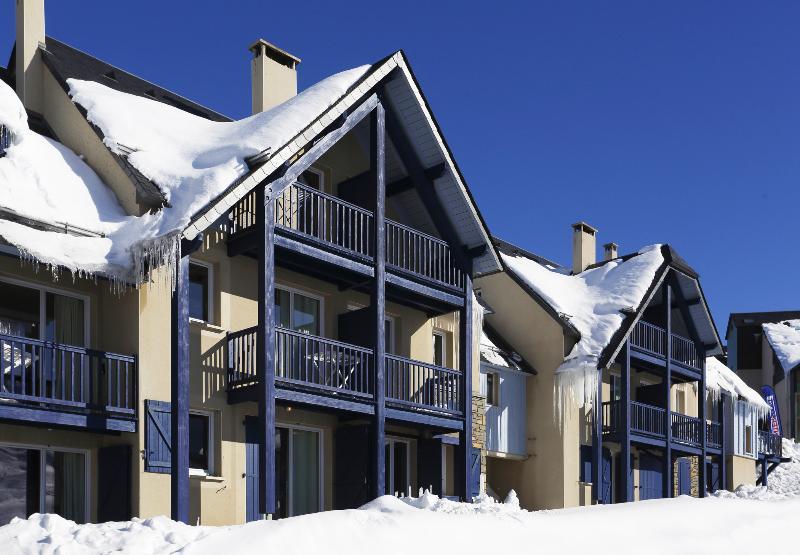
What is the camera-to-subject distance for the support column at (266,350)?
52.7ft

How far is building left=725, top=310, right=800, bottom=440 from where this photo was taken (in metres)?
49.0

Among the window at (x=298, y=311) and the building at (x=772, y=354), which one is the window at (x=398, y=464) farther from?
the building at (x=772, y=354)

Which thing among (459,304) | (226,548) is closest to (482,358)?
(459,304)

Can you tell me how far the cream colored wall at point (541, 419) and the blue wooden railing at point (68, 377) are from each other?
13.8m

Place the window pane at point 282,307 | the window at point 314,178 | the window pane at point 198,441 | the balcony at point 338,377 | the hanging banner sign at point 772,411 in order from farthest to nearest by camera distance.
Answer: the hanging banner sign at point 772,411 → the window at point 314,178 → the window pane at point 282,307 → the balcony at point 338,377 → the window pane at point 198,441

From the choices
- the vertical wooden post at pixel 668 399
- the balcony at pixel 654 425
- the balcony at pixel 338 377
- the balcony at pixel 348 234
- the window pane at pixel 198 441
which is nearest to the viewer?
the window pane at pixel 198 441

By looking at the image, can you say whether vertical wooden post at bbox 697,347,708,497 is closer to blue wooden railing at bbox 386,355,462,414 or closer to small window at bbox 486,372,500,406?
small window at bbox 486,372,500,406

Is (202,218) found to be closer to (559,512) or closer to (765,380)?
(559,512)

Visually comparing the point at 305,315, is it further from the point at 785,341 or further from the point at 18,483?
the point at 785,341

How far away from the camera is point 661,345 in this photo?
97.1ft

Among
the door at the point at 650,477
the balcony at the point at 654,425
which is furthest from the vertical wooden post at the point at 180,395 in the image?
the door at the point at 650,477

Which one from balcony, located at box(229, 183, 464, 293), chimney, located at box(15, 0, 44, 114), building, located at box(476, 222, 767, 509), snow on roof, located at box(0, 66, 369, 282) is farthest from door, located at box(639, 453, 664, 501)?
chimney, located at box(15, 0, 44, 114)

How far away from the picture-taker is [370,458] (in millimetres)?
18984

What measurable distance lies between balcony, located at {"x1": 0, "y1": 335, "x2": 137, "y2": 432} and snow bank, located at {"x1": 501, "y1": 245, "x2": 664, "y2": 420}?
13759mm
